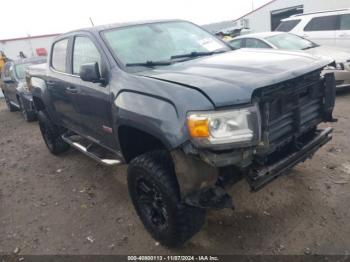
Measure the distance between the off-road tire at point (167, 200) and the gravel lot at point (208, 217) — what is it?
228 mm

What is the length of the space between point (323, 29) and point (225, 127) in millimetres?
8928

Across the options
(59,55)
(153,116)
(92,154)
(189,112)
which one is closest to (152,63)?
(153,116)

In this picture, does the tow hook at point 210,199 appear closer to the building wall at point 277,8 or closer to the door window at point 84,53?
the door window at point 84,53

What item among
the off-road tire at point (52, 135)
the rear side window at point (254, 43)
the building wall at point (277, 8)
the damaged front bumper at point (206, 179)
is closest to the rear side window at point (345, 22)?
the rear side window at point (254, 43)

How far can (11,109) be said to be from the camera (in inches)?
466

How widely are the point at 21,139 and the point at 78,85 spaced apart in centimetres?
430

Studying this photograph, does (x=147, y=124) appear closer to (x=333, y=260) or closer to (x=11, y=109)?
(x=333, y=260)

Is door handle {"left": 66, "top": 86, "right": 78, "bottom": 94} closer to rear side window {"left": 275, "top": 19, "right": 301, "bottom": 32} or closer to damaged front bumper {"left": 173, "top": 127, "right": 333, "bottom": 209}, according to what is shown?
damaged front bumper {"left": 173, "top": 127, "right": 333, "bottom": 209}

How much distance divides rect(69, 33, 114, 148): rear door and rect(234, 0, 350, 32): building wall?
18.1 meters

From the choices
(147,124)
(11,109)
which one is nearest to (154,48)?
(147,124)

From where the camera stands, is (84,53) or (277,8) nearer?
(84,53)

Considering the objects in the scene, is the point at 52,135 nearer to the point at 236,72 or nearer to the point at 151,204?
the point at 151,204

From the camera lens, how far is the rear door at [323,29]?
9.79 metres

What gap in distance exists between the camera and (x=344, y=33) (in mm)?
9523
